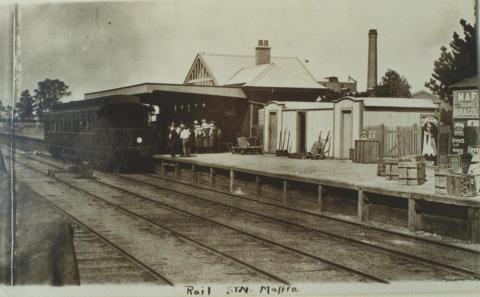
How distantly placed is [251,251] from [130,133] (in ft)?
40.8

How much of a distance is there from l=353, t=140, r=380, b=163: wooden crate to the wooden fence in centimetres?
43

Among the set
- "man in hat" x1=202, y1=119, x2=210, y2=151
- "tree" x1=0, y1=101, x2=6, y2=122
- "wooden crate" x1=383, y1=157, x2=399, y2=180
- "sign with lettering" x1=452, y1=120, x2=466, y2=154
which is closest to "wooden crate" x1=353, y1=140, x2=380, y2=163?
"wooden crate" x1=383, y1=157, x2=399, y2=180

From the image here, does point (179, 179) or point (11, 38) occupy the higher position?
point (11, 38)

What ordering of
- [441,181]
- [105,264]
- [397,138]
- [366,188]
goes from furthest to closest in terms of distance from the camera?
1. [397,138]
2. [366,188]
3. [441,181]
4. [105,264]

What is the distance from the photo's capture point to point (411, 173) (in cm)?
1160

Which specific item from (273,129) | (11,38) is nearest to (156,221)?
(11,38)

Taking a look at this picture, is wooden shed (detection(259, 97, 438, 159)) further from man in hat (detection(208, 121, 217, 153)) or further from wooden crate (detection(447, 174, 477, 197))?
wooden crate (detection(447, 174, 477, 197))

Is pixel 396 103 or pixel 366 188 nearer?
pixel 366 188

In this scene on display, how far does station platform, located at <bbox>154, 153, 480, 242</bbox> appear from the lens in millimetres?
9414

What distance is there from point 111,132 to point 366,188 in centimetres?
1127

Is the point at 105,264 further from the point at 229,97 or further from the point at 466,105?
the point at 229,97

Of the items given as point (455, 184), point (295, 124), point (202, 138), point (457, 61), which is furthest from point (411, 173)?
point (202, 138)

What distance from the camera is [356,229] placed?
1079cm

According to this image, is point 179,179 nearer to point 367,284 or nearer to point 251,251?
point 251,251
